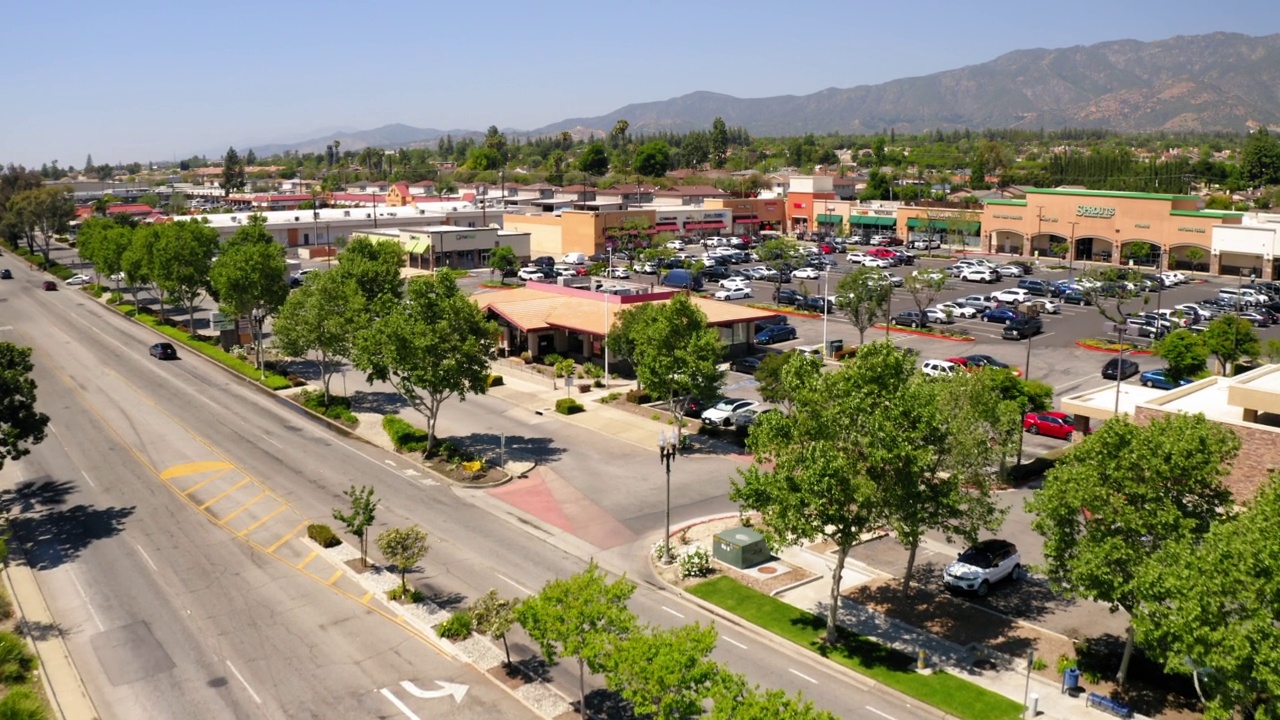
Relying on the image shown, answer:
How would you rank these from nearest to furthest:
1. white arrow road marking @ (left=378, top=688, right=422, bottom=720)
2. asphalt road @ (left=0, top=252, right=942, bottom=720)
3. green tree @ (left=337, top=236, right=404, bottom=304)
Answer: white arrow road marking @ (left=378, top=688, right=422, bottom=720)
asphalt road @ (left=0, top=252, right=942, bottom=720)
green tree @ (left=337, top=236, right=404, bottom=304)

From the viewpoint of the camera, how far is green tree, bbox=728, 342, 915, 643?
2514 centimetres

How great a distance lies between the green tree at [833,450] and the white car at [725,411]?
20090 millimetres

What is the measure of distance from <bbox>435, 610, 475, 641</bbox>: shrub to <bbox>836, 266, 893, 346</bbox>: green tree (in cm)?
3865

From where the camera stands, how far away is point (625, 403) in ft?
172

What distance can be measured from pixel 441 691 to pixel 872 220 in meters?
108

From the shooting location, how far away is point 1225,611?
1920 centimetres

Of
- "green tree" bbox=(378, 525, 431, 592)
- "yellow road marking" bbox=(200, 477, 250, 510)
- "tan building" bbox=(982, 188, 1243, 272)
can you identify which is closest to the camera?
"green tree" bbox=(378, 525, 431, 592)

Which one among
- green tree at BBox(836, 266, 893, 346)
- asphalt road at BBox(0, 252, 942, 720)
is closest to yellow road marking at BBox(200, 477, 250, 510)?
asphalt road at BBox(0, 252, 942, 720)

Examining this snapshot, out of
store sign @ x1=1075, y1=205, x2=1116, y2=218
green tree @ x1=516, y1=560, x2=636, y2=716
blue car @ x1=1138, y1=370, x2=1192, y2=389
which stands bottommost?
blue car @ x1=1138, y1=370, x2=1192, y2=389

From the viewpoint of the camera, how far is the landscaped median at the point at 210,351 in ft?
192

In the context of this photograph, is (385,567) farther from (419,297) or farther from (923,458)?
(923,458)

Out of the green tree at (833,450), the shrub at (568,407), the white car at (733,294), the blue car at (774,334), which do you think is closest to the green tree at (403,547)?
the green tree at (833,450)

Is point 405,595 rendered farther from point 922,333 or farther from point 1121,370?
point 922,333

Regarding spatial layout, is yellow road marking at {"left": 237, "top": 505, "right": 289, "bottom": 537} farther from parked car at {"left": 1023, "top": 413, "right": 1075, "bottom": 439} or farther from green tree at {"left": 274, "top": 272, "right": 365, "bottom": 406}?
parked car at {"left": 1023, "top": 413, "right": 1075, "bottom": 439}
